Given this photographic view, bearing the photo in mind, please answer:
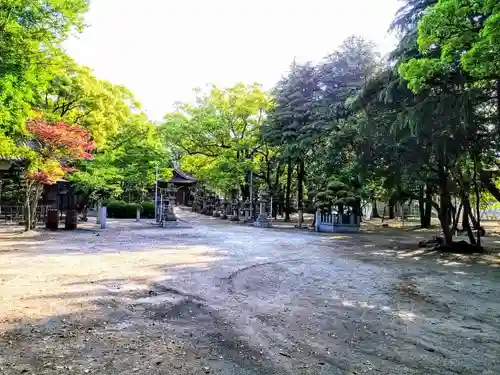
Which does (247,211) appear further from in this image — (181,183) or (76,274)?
(76,274)

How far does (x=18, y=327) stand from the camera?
3.96 meters

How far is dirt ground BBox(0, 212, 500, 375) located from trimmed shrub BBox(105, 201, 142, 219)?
18.9 metres

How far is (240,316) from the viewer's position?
4.71m

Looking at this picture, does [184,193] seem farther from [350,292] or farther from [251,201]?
[350,292]

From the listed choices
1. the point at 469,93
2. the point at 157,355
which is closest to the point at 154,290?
the point at 157,355

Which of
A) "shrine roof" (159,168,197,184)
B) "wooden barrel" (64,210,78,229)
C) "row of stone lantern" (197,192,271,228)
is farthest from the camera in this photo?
"shrine roof" (159,168,197,184)

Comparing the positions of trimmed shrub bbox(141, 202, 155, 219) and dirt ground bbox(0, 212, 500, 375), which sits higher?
trimmed shrub bbox(141, 202, 155, 219)

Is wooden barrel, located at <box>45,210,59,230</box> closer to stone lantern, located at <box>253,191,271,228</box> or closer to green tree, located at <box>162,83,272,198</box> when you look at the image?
stone lantern, located at <box>253,191,271,228</box>

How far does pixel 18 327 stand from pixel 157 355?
1625 mm

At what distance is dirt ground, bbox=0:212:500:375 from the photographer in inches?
132

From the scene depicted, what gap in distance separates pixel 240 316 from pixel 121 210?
2476cm

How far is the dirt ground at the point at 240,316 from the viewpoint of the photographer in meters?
3.35

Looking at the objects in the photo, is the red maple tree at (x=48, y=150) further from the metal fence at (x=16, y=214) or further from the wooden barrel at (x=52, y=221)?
the metal fence at (x=16, y=214)

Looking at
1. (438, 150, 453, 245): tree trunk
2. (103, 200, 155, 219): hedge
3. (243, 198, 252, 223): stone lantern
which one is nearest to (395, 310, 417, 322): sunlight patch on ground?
(438, 150, 453, 245): tree trunk
